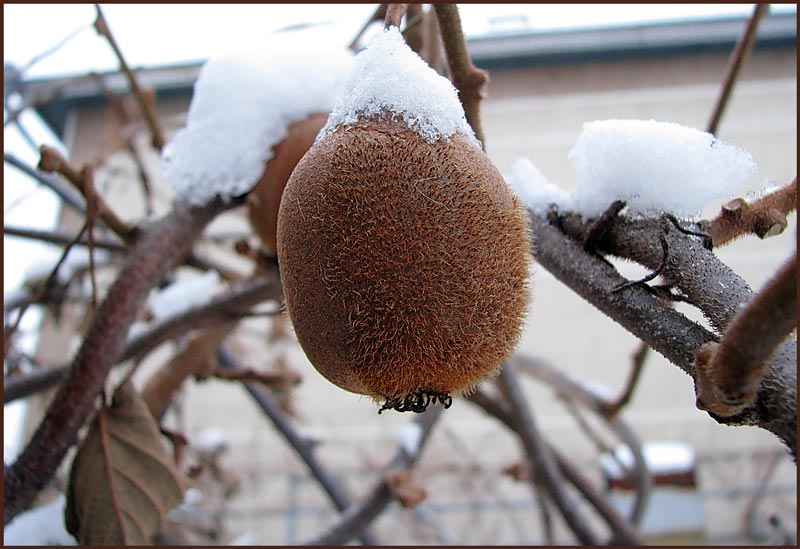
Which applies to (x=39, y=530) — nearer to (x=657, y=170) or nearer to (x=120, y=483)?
(x=120, y=483)

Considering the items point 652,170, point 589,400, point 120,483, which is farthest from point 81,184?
point 589,400

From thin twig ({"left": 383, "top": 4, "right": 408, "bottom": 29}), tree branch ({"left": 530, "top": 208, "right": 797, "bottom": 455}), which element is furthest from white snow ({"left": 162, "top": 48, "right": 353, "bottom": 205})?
tree branch ({"left": 530, "top": 208, "right": 797, "bottom": 455})

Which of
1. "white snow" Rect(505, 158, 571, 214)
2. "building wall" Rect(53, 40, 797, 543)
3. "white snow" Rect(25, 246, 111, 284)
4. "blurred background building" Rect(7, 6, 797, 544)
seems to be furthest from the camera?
"building wall" Rect(53, 40, 797, 543)

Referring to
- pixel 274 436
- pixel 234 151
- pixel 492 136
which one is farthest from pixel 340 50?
pixel 274 436

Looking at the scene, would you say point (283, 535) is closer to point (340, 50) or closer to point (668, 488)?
point (668, 488)

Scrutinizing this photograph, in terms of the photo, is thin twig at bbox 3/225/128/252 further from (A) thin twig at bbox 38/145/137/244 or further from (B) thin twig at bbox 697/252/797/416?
(B) thin twig at bbox 697/252/797/416
